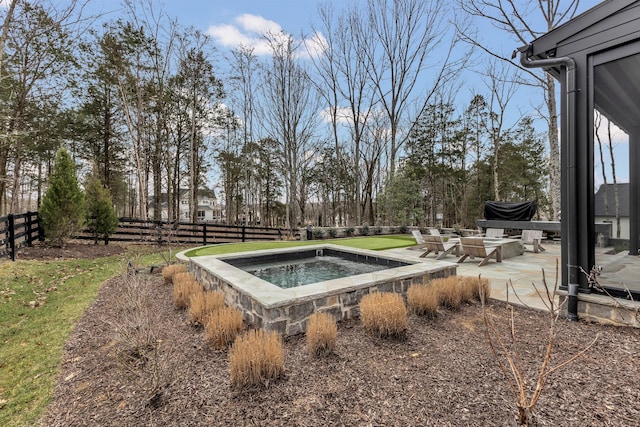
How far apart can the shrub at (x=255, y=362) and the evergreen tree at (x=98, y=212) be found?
1017cm

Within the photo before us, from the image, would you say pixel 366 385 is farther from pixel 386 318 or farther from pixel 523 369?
pixel 523 369

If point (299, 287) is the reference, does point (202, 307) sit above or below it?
below

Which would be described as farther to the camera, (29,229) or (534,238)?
(534,238)

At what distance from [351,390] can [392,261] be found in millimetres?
3898

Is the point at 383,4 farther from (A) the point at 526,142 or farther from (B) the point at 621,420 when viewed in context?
(B) the point at 621,420

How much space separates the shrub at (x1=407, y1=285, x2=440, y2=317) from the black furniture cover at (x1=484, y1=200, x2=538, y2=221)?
9956mm

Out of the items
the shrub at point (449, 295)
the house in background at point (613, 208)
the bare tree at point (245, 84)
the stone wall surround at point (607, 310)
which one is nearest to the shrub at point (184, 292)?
the shrub at point (449, 295)

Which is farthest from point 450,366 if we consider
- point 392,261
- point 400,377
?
point 392,261

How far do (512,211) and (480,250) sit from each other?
6483mm

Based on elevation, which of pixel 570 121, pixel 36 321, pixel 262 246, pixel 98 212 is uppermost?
pixel 570 121

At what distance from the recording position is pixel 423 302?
134 inches

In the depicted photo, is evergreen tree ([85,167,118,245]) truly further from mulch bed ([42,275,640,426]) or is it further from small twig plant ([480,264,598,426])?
small twig plant ([480,264,598,426])

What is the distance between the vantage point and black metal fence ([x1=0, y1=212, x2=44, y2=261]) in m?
6.33

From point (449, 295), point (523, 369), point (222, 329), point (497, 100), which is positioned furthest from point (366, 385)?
point (497, 100)
